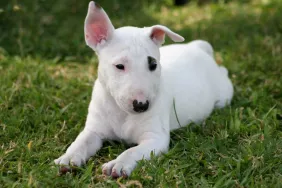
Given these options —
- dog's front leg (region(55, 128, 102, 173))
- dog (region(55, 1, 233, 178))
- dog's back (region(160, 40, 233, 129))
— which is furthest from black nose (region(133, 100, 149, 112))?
dog's back (region(160, 40, 233, 129))

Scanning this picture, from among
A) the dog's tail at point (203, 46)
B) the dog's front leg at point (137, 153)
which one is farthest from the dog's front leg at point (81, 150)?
the dog's tail at point (203, 46)

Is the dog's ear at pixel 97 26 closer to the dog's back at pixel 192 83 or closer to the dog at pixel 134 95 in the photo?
A: the dog at pixel 134 95

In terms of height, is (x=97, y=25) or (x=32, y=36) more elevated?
(x=97, y=25)

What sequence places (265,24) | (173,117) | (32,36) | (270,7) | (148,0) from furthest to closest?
(148,0), (270,7), (265,24), (32,36), (173,117)

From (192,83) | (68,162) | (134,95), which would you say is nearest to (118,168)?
(68,162)

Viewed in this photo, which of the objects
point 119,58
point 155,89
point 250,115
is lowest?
point 250,115

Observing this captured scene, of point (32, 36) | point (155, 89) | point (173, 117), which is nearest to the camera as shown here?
point (155, 89)

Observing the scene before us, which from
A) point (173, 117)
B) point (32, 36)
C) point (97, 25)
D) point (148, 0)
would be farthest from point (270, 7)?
point (97, 25)

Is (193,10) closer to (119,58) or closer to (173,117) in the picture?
(173,117)

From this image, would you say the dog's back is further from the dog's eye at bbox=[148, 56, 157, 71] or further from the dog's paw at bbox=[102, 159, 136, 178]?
the dog's paw at bbox=[102, 159, 136, 178]
